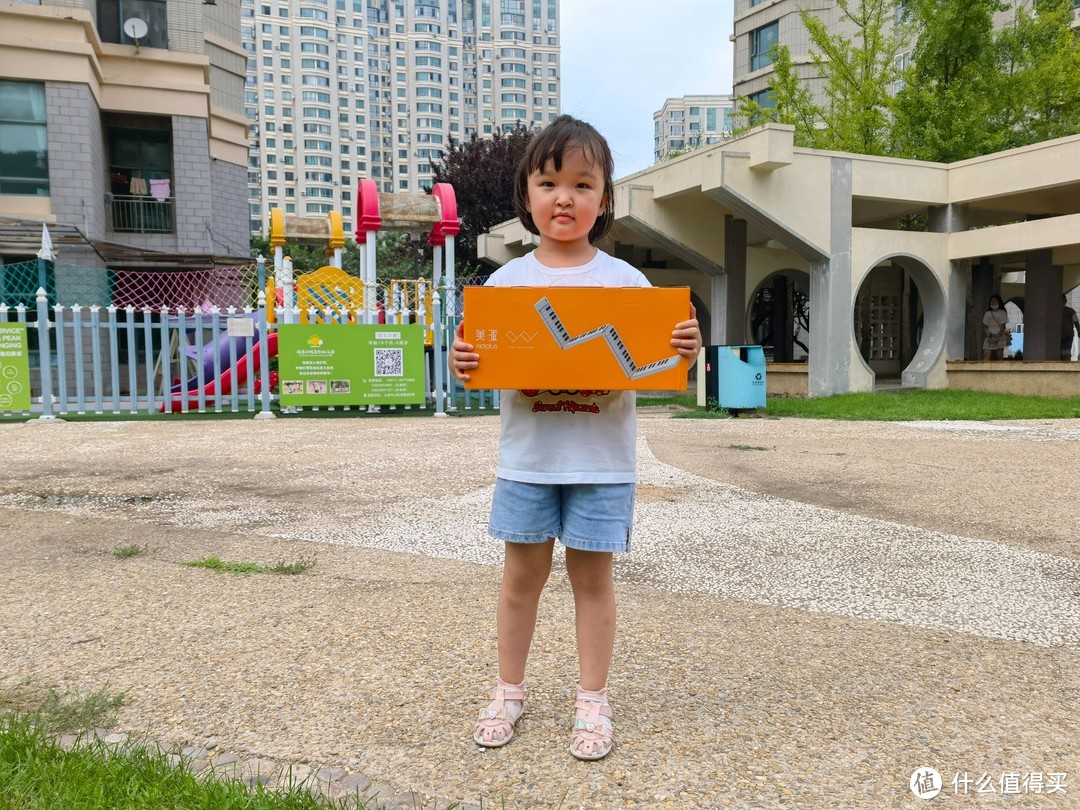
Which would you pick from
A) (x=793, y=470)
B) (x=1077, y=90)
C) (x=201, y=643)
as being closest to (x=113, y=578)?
(x=201, y=643)

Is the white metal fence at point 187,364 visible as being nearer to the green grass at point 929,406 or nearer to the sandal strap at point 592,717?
the green grass at point 929,406

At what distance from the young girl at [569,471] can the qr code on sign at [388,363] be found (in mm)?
10587

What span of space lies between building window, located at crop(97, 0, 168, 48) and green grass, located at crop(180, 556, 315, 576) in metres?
18.8

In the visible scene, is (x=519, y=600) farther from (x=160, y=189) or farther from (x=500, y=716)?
(x=160, y=189)

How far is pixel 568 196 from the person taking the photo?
7.11 ft

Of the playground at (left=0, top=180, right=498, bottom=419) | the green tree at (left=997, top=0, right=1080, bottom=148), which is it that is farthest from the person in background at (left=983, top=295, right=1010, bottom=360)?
the playground at (left=0, top=180, right=498, bottom=419)

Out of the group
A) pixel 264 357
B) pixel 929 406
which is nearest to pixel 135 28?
pixel 264 357

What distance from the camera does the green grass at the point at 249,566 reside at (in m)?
3.77

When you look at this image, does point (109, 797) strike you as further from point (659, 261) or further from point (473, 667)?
point (659, 261)

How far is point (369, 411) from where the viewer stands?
1330 centimetres

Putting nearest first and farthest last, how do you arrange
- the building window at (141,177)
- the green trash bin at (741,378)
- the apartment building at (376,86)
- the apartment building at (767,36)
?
the green trash bin at (741,378), the building window at (141,177), the apartment building at (767,36), the apartment building at (376,86)

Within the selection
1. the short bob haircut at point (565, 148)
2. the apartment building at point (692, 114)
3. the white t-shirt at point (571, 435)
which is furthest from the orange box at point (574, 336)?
the apartment building at point (692, 114)

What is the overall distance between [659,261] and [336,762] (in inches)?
845

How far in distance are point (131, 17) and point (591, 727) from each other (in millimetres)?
21236
